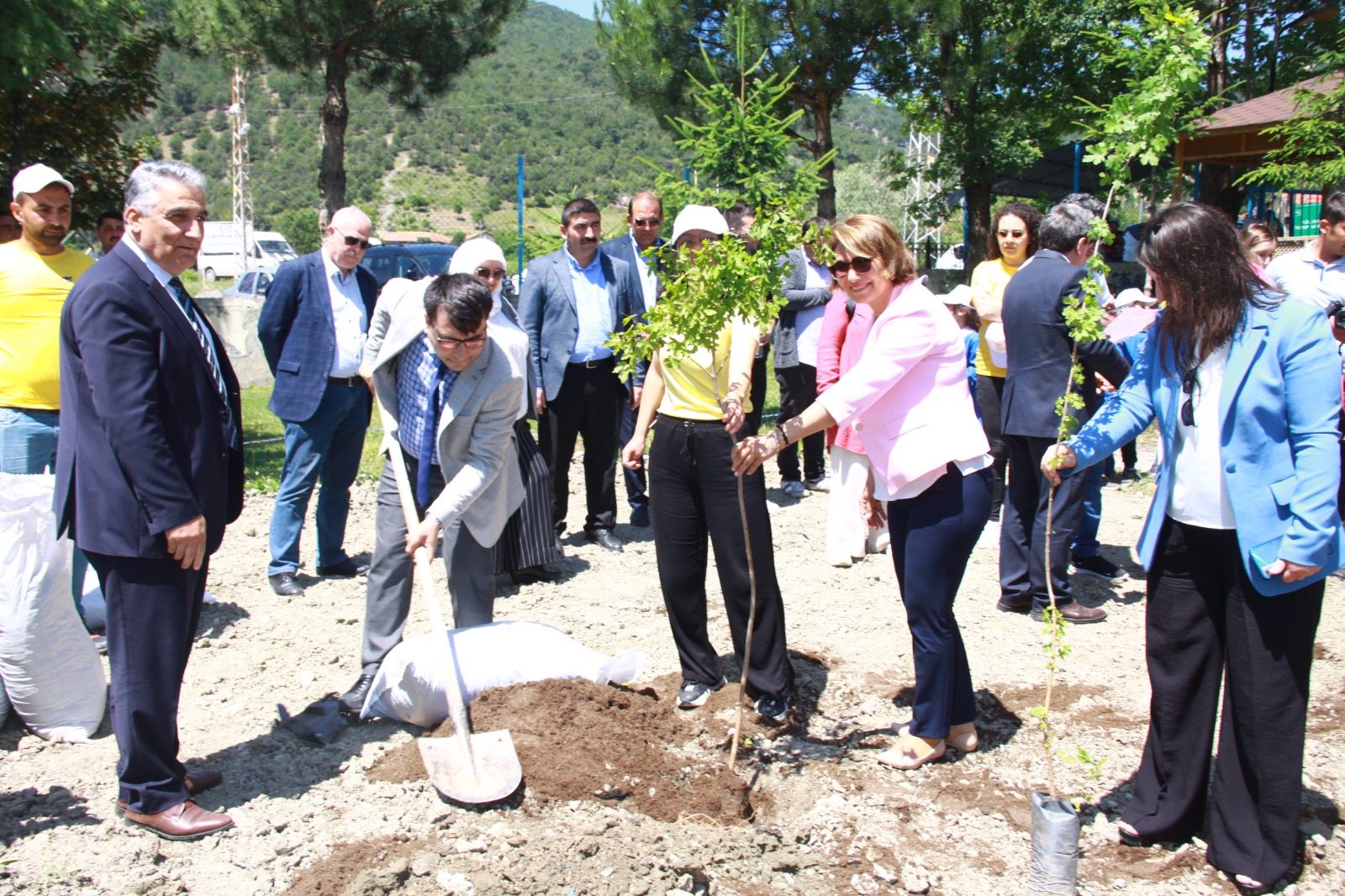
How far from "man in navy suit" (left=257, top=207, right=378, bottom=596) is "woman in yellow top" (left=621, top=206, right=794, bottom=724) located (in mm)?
2188

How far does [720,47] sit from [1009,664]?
1620cm

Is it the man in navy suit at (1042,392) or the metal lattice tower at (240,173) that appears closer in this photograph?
the man in navy suit at (1042,392)

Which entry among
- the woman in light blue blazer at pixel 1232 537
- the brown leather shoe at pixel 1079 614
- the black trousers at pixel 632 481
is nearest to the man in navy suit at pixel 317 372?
the black trousers at pixel 632 481

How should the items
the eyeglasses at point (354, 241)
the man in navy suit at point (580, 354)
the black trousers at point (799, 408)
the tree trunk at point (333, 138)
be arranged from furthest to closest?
the tree trunk at point (333, 138)
the black trousers at point (799, 408)
the man in navy suit at point (580, 354)
the eyeglasses at point (354, 241)

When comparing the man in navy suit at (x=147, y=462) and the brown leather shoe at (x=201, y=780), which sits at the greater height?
the man in navy suit at (x=147, y=462)

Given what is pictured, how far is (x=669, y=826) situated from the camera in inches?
120

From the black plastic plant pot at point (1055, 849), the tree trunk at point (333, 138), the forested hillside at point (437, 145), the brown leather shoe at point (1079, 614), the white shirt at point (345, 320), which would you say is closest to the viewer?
the black plastic plant pot at point (1055, 849)

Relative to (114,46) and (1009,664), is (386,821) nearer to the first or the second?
(1009,664)

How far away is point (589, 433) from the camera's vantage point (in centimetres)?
623

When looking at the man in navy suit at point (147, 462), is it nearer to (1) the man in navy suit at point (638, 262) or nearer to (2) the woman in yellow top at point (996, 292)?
(1) the man in navy suit at point (638, 262)

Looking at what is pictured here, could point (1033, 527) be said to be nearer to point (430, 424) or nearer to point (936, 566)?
point (936, 566)

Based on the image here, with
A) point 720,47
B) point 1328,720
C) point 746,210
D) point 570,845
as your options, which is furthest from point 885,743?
point 720,47

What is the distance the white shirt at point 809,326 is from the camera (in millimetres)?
7156

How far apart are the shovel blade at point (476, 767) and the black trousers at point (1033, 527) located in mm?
2808
